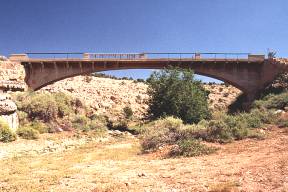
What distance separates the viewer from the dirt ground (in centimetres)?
892

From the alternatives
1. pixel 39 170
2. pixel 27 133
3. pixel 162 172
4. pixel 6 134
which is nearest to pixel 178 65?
pixel 27 133

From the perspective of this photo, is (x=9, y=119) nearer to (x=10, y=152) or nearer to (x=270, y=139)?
(x=10, y=152)

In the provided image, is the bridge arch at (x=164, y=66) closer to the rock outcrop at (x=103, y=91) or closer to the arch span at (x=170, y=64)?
the arch span at (x=170, y=64)

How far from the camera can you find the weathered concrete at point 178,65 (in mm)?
36875

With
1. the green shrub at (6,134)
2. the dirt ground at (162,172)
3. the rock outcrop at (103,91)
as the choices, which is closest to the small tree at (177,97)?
the rock outcrop at (103,91)

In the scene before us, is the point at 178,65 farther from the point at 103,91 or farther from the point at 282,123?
the point at 282,123

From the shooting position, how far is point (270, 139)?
15.6 metres

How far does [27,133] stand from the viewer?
23.1 m

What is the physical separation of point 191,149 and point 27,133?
12842 millimetres

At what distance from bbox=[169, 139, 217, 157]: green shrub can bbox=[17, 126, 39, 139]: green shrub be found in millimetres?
11689

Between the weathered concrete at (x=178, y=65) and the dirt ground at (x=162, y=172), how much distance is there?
22.2m

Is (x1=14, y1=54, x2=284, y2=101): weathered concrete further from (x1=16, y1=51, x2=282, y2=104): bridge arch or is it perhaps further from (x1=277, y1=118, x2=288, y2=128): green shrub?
(x1=277, y1=118, x2=288, y2=128): green shrub

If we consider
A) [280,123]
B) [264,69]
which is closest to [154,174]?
[280,123]

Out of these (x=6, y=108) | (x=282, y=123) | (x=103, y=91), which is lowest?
(x=282, y=123)
